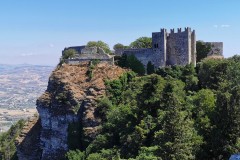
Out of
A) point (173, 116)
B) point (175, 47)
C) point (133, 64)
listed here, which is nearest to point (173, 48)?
Result: point (175, 47)

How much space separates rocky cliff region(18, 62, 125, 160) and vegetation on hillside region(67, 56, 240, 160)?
162 cm

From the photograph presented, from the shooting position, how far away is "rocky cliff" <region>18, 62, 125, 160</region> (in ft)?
181

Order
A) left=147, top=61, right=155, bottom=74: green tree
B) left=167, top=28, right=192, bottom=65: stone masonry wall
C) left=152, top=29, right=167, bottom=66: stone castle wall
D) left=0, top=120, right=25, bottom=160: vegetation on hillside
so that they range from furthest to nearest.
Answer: left=0, top=120, right=25, bottom=160: vegetation on hillside → left=147, top=61, right=155, bottom=74: green tree → left=152, top=29, right=167, bottom=66: stone castle wall → left=167, top=28, right=192, bottom=65: stone masonry wall

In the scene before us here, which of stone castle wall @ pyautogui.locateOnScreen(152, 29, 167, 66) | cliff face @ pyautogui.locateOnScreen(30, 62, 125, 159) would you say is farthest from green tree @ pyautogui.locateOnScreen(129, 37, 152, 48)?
stone castle wall @ pyautogui.locateOnScreen(152, 29, 167, 66)

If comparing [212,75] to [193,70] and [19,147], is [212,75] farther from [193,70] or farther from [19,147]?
[19,147]

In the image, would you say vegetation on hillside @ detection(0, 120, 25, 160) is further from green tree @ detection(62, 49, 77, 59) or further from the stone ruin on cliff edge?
the stone ruin on cliff edge

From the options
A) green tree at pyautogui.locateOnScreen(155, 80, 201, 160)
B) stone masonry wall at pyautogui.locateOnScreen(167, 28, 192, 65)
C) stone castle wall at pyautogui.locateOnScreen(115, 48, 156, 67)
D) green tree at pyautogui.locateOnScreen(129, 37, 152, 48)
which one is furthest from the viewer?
green tree at pyautogui.locateOnScreen(129, 37, 152, 48)

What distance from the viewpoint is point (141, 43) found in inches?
2911

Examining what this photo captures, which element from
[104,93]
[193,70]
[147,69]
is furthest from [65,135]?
[193,70]

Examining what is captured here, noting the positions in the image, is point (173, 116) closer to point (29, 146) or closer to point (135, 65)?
point (135, 65)

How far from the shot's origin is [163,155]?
3122cm

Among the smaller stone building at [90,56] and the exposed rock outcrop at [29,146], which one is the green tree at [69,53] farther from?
the exposed rock outcrop at [29,146]

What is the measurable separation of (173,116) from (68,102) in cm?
2652

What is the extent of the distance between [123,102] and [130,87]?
8.39 feet
